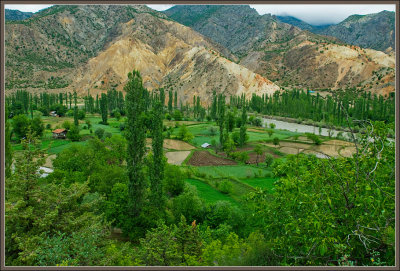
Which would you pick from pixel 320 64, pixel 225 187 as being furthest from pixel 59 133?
pixel 320 64

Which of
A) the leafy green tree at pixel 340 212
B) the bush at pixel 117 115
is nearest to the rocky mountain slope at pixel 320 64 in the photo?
the bush at pixel 117 115

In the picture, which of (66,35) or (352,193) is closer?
(352,193)

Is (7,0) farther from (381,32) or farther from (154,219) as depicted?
(381,32)

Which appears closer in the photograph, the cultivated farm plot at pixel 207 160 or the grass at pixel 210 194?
the grass at pixel 210 194

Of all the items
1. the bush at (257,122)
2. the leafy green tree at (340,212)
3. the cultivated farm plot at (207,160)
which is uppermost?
the leafy green tree at (340,212)

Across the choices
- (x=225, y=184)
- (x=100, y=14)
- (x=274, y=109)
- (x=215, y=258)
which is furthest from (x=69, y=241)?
(x=100, y=14)

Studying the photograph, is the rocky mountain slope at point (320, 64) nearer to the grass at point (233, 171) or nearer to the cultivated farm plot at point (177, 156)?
the grass at point (233, 171)
